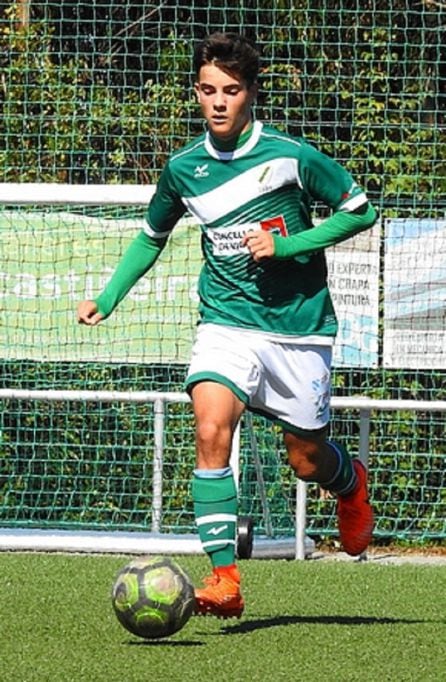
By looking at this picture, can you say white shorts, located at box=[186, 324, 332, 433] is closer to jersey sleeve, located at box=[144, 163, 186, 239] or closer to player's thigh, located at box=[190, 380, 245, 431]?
player's thigh, located at box=[190, 380, 245, 431]

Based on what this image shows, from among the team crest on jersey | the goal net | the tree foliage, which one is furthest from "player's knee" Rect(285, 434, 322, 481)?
the tree foliage

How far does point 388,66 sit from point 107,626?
209 inches

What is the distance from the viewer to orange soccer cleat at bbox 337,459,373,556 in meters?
7.48

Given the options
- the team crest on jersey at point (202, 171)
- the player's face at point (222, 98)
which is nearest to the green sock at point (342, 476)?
the team crest on jersey at point (202, 171)

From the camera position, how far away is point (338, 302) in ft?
35.2

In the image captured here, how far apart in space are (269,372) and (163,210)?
0.79 m

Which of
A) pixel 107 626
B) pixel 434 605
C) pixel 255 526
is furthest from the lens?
pixel 255 526

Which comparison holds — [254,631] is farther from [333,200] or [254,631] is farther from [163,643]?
[333,200]

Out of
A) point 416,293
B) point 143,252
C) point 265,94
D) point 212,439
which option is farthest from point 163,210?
point 265,94

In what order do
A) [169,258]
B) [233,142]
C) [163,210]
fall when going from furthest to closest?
[169,258] → [163,210] → [233,142]

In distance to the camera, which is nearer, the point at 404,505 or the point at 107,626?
the point at 107,626

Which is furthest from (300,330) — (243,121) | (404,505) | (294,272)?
(404,505)

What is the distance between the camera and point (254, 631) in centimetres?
650

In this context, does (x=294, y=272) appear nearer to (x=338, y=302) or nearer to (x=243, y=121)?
(x=243, y=121)
